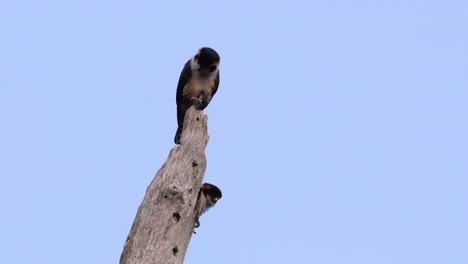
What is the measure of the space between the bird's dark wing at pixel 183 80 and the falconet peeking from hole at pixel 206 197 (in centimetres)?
247

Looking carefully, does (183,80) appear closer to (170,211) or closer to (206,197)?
(206,197)

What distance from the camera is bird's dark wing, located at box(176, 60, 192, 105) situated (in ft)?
37.9

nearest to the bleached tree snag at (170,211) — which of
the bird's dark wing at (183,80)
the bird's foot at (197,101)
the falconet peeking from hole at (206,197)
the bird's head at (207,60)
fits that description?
the falconet peeking from hole at (206,197)

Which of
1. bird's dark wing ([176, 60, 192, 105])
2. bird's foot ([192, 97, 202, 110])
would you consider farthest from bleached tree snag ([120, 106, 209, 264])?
bird's dark wing ([176, 60, 192, 105])

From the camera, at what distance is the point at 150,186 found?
7.73 meters

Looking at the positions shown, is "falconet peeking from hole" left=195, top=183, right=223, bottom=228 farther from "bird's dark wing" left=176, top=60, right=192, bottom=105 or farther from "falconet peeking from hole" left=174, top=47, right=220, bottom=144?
"bird's dark wing" left=176, top=60, right=192, bottom=105

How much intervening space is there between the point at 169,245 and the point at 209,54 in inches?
172

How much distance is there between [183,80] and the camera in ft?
38.0

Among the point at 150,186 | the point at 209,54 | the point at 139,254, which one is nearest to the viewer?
the point at 139,254

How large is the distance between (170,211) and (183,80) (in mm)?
4346

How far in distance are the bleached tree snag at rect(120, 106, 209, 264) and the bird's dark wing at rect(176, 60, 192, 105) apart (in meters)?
3.49

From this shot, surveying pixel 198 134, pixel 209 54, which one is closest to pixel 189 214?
pixel 198 134

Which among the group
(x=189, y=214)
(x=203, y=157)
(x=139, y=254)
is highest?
(x=203, y=157)

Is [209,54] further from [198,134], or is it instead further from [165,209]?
[165,209]
